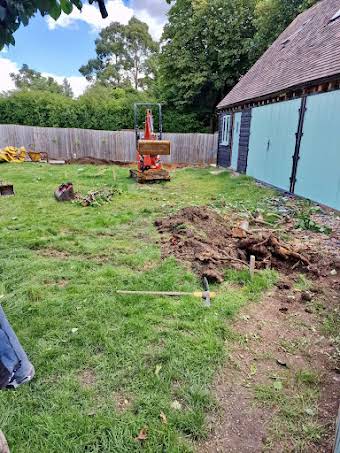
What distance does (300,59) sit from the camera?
8.83m

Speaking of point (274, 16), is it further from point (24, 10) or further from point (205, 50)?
point (24, 10)

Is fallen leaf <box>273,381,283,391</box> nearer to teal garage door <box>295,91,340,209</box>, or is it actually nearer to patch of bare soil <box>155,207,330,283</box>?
patch of bare soil <box>155,207,330,283</box>

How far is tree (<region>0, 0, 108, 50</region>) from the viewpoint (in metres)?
1.09

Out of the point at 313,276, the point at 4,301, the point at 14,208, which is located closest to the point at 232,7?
the point at 14,208

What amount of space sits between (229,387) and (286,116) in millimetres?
8012

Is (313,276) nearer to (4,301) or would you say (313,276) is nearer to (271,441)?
(271,441)

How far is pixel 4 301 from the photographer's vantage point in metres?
3.13

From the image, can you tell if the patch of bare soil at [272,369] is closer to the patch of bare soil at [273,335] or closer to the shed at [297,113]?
the patch of bare soil at [273,335]

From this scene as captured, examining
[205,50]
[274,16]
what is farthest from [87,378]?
[205,50]

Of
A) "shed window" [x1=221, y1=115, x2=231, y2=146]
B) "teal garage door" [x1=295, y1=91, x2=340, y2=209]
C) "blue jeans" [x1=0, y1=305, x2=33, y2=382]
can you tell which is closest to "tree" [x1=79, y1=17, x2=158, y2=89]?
"shed window" [x1=221, y1=115, x2=231, y2=146]

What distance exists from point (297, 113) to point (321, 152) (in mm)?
1569

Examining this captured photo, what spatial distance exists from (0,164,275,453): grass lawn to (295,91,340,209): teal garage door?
4.00 m

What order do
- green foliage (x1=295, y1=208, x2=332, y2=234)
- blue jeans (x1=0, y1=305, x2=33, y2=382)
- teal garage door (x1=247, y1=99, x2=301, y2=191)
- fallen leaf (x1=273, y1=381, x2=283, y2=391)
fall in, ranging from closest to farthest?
blue jeans (x1=0, y1=305, x2=33, y2=382) < fallen leaf (x1=273, y1=381, x2=283, y2=391) < green foliage (x1=295, y1=208, x2=332, y2=234) < teal garage door (x1=247, y1=99, x2=301, y2=191)

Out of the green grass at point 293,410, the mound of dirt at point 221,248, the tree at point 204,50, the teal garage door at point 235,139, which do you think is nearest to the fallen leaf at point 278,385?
the green grass at point 293,410
